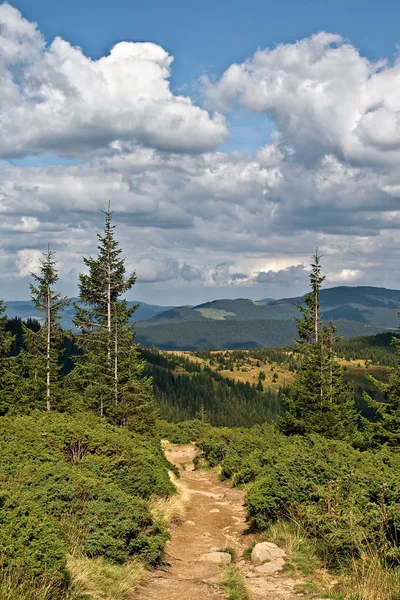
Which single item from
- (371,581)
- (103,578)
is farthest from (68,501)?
(371,581)

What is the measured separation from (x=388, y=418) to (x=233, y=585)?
1825 centimetres

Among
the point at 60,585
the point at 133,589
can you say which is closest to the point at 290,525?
the point at 133,589

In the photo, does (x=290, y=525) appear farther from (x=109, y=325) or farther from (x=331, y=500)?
(x=109, y=325)

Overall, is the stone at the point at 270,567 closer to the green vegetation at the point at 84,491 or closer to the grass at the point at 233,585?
the grass at the point at 233,585

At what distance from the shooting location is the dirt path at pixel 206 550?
27.5ft

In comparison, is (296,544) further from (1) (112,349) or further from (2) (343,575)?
(1) (112,349)

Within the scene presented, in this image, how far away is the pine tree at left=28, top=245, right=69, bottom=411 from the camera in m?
31.8

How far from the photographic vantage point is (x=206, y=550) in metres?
12.0

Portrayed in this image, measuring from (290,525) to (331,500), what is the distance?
1.66 metres

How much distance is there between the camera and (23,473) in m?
11.1

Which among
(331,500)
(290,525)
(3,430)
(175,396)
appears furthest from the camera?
(175,396)

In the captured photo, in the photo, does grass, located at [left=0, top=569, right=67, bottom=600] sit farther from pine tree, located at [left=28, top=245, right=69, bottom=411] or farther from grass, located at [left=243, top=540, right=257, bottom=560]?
pine tree, located at [left=28, top=245, right=69, bottom=411]

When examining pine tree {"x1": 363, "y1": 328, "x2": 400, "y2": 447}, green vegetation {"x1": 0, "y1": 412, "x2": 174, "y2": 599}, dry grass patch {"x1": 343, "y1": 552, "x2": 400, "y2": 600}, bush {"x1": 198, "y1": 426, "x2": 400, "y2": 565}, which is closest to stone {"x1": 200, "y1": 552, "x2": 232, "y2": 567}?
green vegetation {"x1": 0, "y1": 412, "x2": 174, "y2": 599}

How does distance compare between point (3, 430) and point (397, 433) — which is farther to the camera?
point (397, 433)
